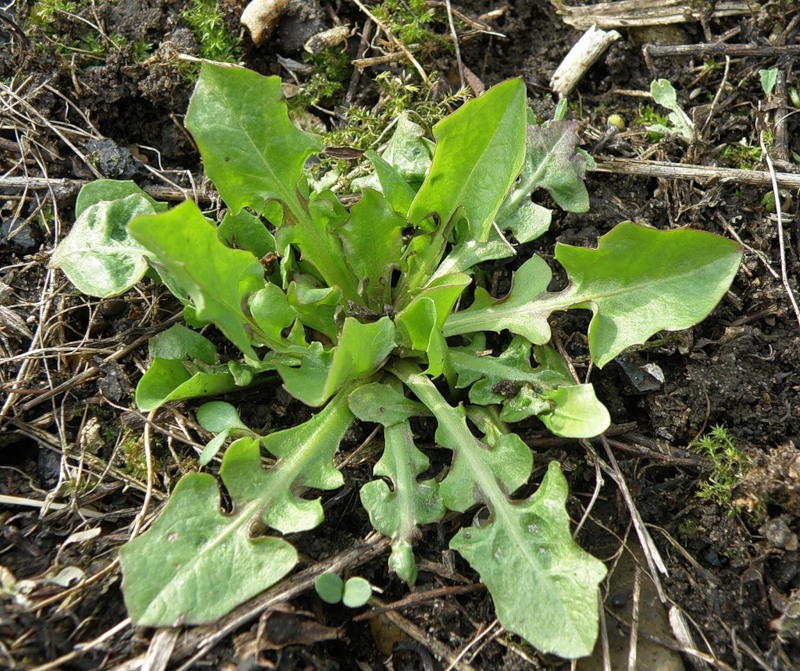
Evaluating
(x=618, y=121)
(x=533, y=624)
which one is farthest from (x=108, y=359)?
(x=618, y=121)

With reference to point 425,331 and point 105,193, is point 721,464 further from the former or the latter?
point 105,193

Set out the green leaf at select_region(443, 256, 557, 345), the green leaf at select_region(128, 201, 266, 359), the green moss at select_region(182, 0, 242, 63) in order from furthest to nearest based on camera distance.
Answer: the green moss at select_region(182, 0, 242, 63)
the green leaf at select_region(443, 256, 557, 345)
the green leaf at select_region(128, 201, 266, 359)

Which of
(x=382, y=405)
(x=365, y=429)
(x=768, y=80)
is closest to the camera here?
(x=382, y=405)

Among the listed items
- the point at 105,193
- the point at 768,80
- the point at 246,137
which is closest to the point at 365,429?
the point at 246,137

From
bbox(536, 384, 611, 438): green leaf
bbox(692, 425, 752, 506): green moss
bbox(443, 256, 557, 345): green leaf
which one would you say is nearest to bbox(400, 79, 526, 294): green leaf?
bbox(443, 256, 557, 345): green leaf

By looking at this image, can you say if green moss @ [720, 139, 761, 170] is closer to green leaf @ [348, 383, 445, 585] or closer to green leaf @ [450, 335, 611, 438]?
green leaf @ [450, 335, 611, 438]

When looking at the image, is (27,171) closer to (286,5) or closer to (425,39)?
(286,5)
